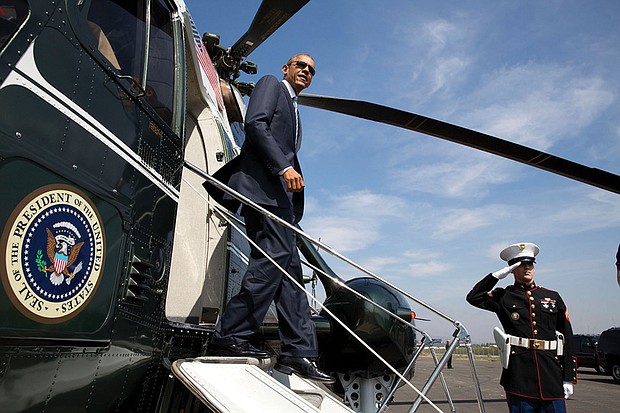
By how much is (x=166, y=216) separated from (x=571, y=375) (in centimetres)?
331

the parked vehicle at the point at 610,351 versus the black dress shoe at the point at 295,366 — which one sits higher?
the parked vehicle at the point at 610,351

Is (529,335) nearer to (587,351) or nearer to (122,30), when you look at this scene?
(122,30)

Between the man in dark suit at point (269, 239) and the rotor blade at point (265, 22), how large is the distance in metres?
2.29

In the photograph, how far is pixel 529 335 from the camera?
376 cm

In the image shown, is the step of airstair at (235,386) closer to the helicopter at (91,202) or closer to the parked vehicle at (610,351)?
the helicopter at (91,202)

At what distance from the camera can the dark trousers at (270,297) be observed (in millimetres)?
2400

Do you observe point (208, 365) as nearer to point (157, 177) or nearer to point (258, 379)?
point (258, 379)

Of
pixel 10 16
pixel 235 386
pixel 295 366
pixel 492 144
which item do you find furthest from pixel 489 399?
pixel 10 16

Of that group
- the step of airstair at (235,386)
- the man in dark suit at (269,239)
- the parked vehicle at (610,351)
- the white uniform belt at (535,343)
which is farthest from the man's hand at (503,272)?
the parked vehicle at (610,351)

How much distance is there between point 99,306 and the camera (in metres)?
1.71

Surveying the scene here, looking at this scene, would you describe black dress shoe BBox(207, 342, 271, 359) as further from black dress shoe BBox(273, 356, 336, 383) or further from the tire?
the tire

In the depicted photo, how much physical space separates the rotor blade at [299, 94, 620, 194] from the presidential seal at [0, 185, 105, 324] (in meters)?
3.41

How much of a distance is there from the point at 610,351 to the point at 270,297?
1766 centimetres

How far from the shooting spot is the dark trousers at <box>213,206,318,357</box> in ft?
7.88
